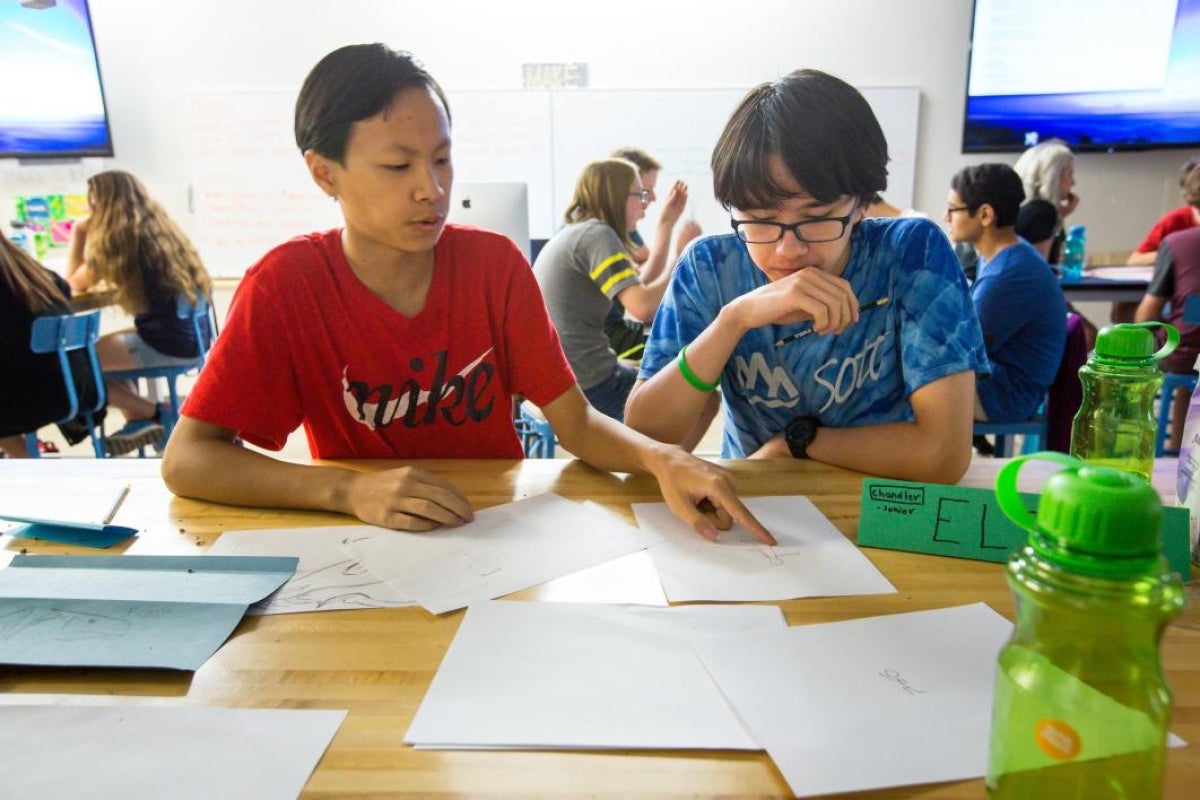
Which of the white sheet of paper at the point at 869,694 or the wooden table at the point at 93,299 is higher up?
the white sheet of paper at the point at 869,694

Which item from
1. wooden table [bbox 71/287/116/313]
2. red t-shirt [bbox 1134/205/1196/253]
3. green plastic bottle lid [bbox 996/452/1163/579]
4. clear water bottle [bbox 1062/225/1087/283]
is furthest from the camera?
red t-shirt [bbox 1134/205/1196/253]

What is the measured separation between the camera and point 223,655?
2.07ft

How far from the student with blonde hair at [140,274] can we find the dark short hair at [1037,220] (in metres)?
3.08

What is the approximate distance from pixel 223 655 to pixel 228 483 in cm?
36

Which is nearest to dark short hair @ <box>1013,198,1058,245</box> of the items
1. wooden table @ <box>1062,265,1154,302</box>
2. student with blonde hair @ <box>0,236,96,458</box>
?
wooden table @ <box>1062,265,1154,302</box>

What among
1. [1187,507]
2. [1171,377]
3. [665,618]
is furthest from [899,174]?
[665,618]

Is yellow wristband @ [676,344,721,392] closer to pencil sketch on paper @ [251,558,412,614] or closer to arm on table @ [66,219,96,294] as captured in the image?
pencil sketch on paper @ [251,558,412,614]

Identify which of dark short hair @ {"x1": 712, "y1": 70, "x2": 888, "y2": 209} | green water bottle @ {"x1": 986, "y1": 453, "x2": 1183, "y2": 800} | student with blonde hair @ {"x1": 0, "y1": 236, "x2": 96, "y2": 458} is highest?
dark short hair @ {"x1": 712, "y1": 70, "x2": 888, "y2": 209}

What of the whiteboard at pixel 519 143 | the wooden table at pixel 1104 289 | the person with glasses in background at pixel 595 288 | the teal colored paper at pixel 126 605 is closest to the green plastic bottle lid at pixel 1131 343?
the teal colored paper at pixel 126 605

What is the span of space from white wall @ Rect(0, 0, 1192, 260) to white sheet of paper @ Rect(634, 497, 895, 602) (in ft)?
12.3

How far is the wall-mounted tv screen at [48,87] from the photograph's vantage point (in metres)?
4.26

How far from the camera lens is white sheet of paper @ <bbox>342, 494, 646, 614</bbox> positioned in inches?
29.0

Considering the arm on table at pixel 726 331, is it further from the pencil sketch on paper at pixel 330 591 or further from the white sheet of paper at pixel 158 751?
the white sheet of paper at pixel 158 751

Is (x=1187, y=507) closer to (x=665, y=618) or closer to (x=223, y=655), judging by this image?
(x=665, y=618)
